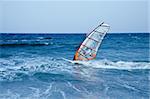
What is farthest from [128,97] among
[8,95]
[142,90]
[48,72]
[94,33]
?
[94,33]

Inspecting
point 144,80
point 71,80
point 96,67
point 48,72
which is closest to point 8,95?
point 71,80

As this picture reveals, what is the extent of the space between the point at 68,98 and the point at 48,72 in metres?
4.18

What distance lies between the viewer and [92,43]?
14.2 m

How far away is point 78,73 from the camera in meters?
11.3

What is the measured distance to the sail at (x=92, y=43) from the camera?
13922 millimetres

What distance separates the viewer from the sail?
13.9m

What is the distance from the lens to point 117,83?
9.37m

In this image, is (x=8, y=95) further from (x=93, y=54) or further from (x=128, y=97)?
(x=93, y=54)

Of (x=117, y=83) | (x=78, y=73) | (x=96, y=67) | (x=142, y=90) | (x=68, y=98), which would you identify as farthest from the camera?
(x=96, y=67)

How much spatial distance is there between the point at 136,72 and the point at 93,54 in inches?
139

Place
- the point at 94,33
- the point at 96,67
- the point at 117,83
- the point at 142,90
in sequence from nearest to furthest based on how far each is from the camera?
the point at 142,90, the point at 117,83, the point at 96,67, the point at 94,33

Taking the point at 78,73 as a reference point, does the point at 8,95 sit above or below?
above

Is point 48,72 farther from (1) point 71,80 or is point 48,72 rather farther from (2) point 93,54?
(2) point 93,54

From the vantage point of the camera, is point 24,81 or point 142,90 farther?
point 24,81
